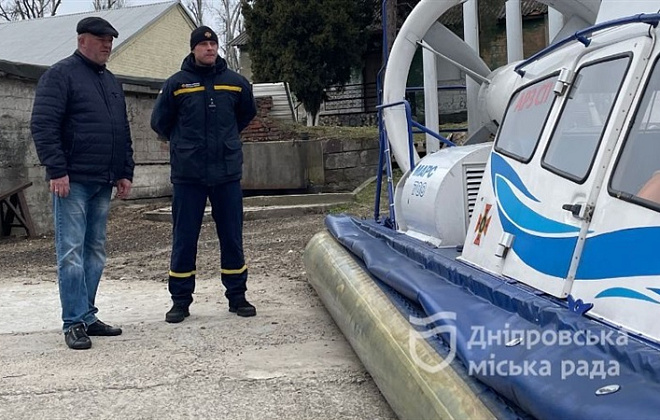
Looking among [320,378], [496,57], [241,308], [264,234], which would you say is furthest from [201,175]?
[496,57]

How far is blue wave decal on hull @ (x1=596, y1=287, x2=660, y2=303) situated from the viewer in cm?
232

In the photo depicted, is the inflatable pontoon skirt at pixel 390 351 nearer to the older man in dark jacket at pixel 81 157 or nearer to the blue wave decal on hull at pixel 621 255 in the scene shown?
the blue wave decal on hull at pixel 621 255

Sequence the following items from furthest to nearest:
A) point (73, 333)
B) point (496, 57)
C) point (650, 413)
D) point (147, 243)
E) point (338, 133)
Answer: point (496, 57)
point (338, 133)
point (147, 243)
point (73, 333)
point (650, 413)

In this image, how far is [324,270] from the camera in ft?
17.0

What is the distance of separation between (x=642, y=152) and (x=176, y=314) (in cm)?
333

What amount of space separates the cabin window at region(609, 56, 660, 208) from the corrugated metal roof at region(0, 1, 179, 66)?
23521 mm

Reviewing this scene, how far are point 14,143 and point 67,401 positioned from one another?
7.95m

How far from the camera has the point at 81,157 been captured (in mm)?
4441

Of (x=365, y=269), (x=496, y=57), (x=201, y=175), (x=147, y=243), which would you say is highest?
(x=496, y=57)

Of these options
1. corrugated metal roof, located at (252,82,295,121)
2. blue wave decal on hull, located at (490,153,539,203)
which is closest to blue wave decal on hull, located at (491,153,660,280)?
blue wave decal on hull, located at (490,153,539,203)

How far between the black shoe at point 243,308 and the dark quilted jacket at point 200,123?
872 mm

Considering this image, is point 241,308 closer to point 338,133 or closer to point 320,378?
point 320,378

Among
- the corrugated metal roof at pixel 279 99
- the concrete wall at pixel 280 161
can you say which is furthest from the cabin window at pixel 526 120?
the corrugated metal roof at pixel 279 99

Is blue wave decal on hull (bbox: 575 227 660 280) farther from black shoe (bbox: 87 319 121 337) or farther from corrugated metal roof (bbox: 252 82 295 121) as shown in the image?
corrugated metal roof (bbox: 252 82 295 121)
